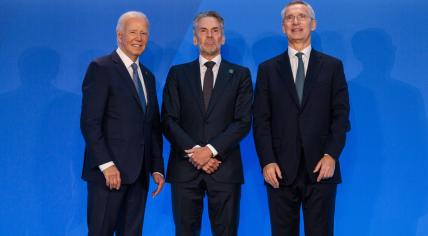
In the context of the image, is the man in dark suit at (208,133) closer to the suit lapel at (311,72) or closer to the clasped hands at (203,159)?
the clasped hands at (203,159)

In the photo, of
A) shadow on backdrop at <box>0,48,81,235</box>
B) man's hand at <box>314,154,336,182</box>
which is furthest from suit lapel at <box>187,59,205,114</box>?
shadow on backdrop at <box>0,48,81,235</box>

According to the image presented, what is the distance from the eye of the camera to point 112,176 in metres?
2.88

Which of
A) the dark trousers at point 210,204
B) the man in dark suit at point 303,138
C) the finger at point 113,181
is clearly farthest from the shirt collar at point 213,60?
the finger at point 113,181

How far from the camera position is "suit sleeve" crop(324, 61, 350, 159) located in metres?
3.03

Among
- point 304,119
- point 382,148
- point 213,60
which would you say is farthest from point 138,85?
point 382,148

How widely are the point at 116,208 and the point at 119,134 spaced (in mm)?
415

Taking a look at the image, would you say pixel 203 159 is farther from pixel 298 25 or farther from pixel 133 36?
pixel 298 25

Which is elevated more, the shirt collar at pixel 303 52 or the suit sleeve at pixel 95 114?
the shirt collar at pixel 303 52

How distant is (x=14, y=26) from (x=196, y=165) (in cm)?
209

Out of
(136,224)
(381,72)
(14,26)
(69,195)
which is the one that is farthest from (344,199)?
(14,26)

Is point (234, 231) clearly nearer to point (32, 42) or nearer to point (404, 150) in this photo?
point (404, 150)

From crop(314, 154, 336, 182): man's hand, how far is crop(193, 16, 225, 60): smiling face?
0.94m

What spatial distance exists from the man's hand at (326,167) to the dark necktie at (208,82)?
2.46ft

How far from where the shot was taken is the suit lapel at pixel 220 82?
3172mm
